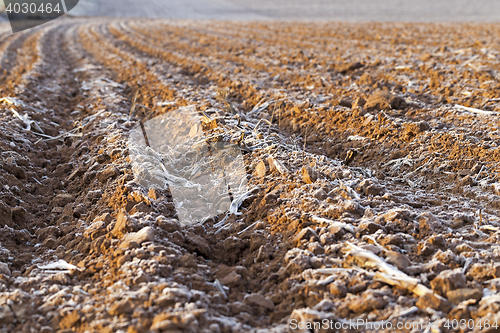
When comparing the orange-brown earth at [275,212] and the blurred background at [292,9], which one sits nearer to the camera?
the orange-brown earth at [275,212]

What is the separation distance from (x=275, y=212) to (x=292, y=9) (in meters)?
29.5

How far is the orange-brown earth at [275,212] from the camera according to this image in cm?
197

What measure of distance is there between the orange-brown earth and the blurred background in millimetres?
20585

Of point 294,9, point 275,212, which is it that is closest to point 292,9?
point 294,9

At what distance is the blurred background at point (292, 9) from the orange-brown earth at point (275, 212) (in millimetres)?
20585

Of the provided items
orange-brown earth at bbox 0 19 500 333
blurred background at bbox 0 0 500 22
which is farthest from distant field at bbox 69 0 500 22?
orange-brown earth at bbox 0 19 500 333

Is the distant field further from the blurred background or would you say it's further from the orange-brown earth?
the orange-brown earth

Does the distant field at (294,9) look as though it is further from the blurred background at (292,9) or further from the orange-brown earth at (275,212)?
the orange-brown earth at (275,212)

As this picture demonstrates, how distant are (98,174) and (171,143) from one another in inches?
34.1

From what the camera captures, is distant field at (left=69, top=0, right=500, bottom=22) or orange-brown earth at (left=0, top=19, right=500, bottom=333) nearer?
orange-brown earth at (left=0, top=19, right=500, bottom=333)

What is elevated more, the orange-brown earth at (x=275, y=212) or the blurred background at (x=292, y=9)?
the blurred background at (x=292, y=9)

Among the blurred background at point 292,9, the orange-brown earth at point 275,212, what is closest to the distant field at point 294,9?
the blurred background at point 292,9

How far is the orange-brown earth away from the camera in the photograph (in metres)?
1.97

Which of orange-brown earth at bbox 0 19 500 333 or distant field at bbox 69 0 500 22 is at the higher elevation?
distant field at bbox 69 0 500 22
